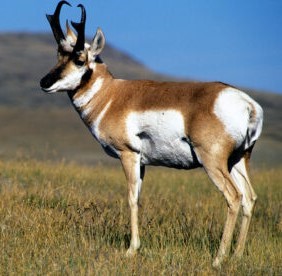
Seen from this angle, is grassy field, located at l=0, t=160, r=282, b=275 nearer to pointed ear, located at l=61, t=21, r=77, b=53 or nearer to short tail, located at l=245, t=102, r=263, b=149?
short tail, located at l=245, t=102, r=263, b=149

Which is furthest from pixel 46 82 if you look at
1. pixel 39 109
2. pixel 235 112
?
pixel 39 109

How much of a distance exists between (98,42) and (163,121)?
125 cm

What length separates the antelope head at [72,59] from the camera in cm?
752

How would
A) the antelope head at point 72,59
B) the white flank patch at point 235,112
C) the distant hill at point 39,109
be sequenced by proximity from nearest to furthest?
the white flank patch at point 235,112
the antelope head at point 72,59
the distant hill at point 39,109

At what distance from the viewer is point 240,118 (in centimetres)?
678

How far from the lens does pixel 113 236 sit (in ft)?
25.5

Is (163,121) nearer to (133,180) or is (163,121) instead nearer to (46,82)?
(133,180)

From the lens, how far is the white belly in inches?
276

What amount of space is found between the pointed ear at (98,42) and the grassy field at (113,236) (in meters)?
1.69

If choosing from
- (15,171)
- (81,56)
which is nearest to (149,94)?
(81,56)

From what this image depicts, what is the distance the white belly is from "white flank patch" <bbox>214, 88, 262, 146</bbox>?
428 millimetres

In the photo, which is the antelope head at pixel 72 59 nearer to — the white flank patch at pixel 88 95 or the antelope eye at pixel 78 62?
the antelope eye at pixel 78 62

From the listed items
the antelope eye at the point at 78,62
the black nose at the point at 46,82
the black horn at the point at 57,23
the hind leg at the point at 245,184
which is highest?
the black horn at the point at 57,23

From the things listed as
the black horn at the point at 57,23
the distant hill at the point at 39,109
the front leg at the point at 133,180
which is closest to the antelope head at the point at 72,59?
the black horn at the point at 57,23
